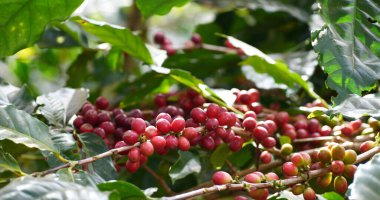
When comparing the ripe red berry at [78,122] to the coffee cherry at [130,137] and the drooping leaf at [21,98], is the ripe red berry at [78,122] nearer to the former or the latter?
the drooping leaf at [21,98]

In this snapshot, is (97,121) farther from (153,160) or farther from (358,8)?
(358,8)

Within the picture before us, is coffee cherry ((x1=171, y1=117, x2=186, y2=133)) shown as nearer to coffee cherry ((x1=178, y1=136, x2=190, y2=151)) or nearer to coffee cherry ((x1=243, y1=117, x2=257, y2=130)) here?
coffee cherry ((x1=178, y1=136, x2=190, y2=151))

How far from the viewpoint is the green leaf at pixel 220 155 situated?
3.28ft

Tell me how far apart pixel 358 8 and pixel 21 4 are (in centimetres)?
58

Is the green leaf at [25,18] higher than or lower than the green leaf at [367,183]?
higher

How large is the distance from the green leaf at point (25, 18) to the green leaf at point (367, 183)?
57 centimetres

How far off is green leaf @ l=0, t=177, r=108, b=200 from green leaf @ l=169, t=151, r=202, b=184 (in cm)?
32

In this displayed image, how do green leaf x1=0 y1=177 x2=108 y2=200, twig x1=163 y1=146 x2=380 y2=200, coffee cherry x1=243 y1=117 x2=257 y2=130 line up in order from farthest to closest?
coffee cherry x1=243 y1=117 x2=257 y2=130 → twig x1=163 y1=146 x2=380 y2=200 → green leaf x1=0 y1=177 x2=108 y2=200

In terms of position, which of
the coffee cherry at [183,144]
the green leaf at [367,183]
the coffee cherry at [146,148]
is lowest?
the coffee cherry at [183,144]

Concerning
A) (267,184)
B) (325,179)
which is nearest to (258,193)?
(267,184)

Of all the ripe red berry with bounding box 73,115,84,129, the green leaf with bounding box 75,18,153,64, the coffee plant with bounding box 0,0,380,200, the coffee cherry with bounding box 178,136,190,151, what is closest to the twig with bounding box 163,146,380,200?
the coffee plant with bounding box 0,0,380,200

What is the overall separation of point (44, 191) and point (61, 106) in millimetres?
420

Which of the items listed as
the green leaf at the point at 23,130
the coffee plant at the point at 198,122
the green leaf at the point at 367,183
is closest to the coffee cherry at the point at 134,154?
the coffee plant at the point at 198,122

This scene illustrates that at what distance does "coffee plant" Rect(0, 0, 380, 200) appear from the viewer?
2.58 ft
